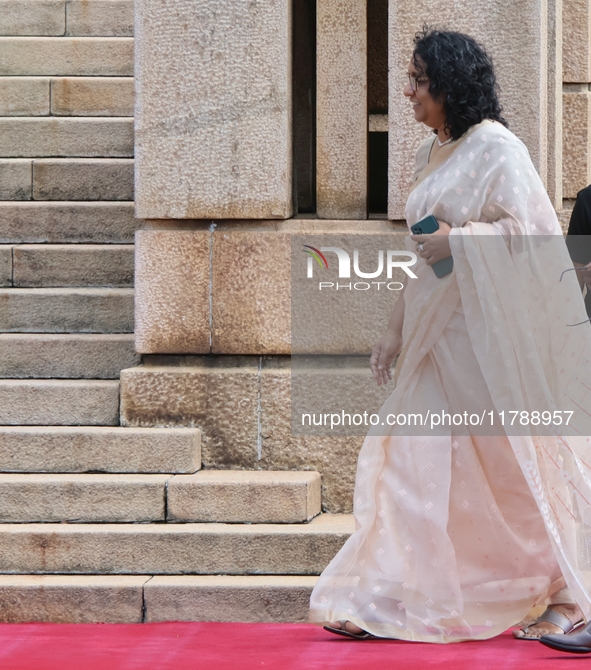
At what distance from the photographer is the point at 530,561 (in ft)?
13.0

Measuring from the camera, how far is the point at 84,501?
16.4ft

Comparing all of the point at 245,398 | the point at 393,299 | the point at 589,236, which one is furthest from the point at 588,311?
the point at 245,398

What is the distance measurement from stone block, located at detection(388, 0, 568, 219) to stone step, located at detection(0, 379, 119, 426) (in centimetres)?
167

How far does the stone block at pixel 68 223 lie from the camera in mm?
6719

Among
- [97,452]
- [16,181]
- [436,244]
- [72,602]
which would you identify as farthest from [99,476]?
[16,181]

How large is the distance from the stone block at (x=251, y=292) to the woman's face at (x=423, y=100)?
1575 mm

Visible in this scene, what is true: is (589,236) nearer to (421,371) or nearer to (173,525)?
(421,371)

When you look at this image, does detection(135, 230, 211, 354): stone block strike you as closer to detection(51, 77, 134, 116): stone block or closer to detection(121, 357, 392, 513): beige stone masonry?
detection(121, 357, 392, 513): beige stone masonry

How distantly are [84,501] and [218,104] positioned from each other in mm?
1969

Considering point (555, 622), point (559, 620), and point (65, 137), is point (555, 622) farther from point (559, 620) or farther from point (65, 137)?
point (65, 137)

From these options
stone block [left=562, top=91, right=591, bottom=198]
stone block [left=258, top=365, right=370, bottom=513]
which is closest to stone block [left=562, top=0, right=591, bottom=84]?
stone block [left=562, top=91, right=591, bottom=198]

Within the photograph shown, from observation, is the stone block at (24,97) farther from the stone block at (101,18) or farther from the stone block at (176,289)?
the stone block at (176,289)

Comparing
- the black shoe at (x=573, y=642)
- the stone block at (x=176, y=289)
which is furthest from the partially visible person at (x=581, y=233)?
the stone block at (x=176, y=289)

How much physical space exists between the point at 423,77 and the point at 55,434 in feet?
7.79
